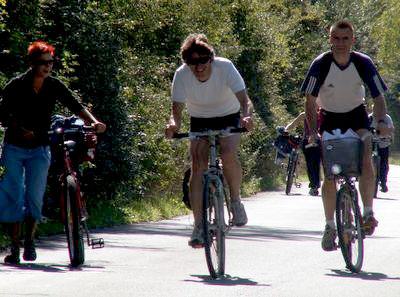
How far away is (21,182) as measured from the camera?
1123 centimetres

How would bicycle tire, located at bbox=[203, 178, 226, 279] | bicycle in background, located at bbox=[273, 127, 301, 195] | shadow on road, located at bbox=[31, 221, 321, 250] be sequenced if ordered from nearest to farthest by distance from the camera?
bicycle tire, located at bbox=[203, 178, 226, 279], shadow on road, located at bbox=[31, 221, 321, 250], bicycle in background, located at bbox=[273, 127, 301, 195]

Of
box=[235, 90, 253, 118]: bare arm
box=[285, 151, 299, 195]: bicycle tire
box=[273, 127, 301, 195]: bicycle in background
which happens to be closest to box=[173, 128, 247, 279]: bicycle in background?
box=[235, 90, 253, 118]: bare arm

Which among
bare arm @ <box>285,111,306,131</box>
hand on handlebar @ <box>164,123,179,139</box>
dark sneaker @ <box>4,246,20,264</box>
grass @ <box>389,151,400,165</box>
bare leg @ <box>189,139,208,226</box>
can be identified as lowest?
dark sneaker @ <box>4,246,20,264</box>

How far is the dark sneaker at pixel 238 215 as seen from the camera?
419 inches

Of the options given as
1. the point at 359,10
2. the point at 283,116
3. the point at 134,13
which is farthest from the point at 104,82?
the point at 359,10

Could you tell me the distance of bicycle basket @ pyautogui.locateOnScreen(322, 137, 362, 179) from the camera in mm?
10742

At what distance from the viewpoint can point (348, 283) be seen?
9.94 metres

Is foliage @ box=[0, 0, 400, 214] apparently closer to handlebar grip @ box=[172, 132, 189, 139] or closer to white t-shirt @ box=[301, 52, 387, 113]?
handlebar grip @ box=[172, 132, 189, 139]

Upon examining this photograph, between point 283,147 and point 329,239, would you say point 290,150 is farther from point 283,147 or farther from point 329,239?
point 329,239

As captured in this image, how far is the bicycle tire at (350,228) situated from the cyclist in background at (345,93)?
0.13 m

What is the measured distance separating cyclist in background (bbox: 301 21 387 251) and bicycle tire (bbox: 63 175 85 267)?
6.90 feet

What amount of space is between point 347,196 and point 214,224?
1308 millimetres

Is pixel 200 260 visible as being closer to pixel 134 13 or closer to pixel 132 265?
pixel 132 265

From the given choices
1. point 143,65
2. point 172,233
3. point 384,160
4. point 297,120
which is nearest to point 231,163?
point 172,233
